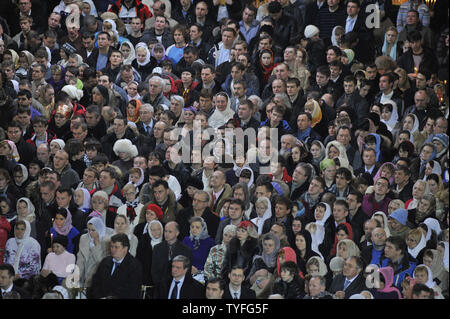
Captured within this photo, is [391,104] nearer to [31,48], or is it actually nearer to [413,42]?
[413,42]

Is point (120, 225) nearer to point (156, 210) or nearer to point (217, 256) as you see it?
point (156, 210)

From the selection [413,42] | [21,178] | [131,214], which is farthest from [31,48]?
[413,42]

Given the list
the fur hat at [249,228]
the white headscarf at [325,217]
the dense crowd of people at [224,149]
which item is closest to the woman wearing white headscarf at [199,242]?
the dense crowd of people at [224,149]

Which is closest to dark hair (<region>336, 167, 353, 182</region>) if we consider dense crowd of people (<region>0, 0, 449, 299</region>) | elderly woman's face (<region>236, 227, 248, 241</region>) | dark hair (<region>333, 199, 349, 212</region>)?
dense crowd of people (<region>0, 0, 449, 299</region>)

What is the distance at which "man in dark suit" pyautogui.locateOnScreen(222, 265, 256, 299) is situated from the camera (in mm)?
12203

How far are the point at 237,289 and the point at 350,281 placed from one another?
1.17 metres

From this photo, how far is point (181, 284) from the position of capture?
40.8ft

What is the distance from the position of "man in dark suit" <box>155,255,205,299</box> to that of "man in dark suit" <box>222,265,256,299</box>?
31 cm

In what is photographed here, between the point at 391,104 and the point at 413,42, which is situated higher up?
the point at 413,42

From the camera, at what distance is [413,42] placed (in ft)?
50.7

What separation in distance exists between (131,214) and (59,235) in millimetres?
826

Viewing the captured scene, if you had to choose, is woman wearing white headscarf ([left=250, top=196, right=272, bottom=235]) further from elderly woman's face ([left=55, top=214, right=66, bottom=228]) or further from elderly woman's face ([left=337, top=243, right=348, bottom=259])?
elderly woman's face ([left=55, top=214, right=66, bottom=228])

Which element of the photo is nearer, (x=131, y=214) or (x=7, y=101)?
(x=131, y=214)
